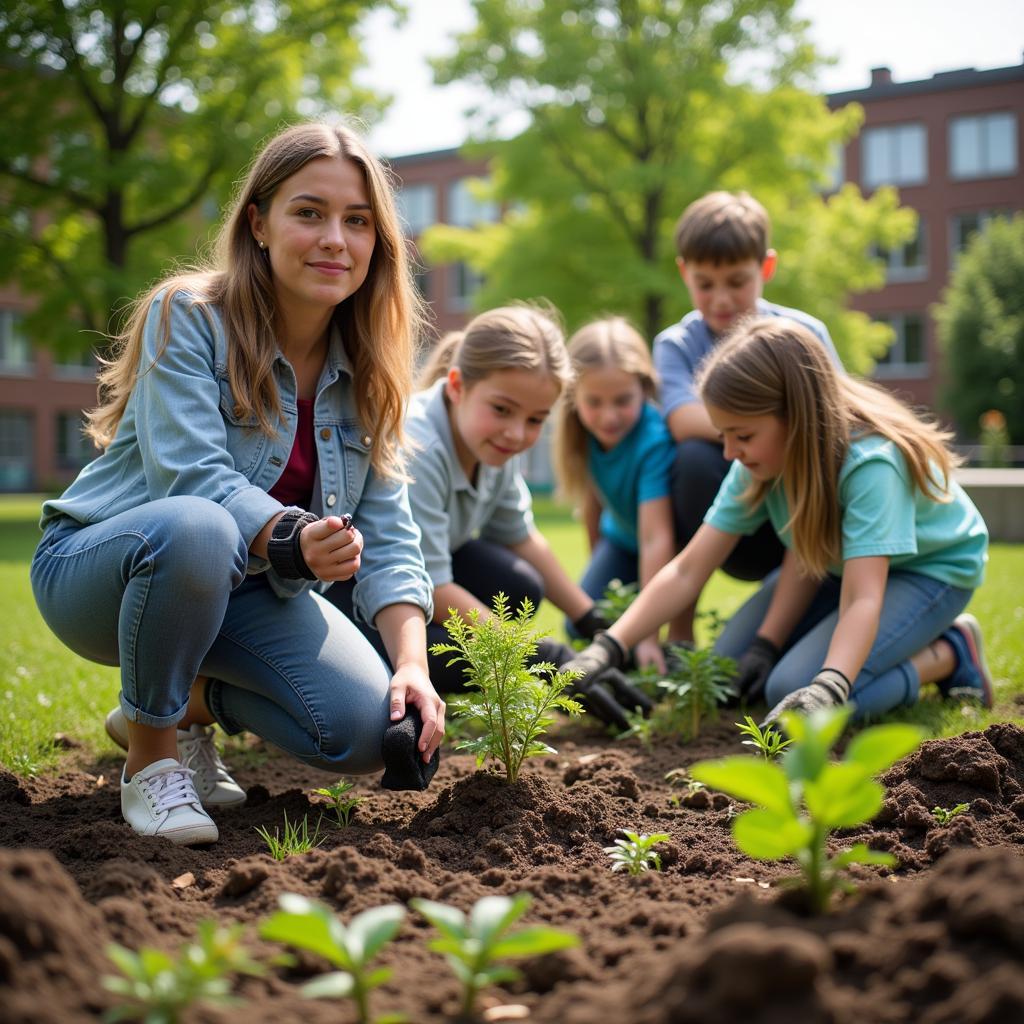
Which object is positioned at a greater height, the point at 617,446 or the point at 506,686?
the point at 617,446

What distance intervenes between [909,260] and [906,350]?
10.4ft

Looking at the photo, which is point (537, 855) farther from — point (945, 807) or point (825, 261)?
point (825, 261)

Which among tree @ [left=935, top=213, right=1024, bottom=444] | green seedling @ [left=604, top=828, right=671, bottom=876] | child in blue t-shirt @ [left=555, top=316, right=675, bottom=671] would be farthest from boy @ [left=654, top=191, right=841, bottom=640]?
tree @ [left=935, top=213, right=1024, bottom=444]

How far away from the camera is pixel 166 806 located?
230 cm

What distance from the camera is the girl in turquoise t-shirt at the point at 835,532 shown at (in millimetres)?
3260

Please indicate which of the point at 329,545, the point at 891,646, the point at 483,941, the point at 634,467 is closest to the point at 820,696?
the point at 891,646

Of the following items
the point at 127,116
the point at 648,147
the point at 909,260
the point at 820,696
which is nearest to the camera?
the point at 820,696

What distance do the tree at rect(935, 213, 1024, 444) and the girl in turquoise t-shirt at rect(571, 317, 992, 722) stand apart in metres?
28.7

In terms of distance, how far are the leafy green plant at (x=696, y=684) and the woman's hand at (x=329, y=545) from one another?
51.4 inches

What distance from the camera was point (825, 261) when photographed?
19438 millimetres

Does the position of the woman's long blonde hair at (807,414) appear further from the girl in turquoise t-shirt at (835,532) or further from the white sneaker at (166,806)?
the white sneaker at (166,806)

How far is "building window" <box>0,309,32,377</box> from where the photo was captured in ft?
121

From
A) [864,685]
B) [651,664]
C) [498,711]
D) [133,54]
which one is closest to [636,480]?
[651,664]

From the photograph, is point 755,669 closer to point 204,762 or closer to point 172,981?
point 204,762
